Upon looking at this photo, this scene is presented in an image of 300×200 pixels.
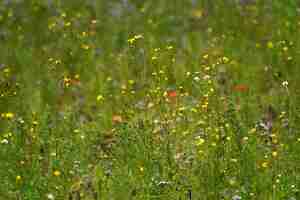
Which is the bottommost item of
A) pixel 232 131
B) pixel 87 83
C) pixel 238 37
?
pixel 232 131

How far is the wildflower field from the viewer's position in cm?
504

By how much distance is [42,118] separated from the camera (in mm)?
5789

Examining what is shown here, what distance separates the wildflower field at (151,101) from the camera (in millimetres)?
5035

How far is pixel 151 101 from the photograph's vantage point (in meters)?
6.06

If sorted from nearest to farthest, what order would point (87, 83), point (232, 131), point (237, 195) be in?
point (237, 195), point (232, 131), point (87, 83)

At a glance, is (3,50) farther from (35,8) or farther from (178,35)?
(178,35)

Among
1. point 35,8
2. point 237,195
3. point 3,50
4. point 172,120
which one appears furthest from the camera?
point 35,8

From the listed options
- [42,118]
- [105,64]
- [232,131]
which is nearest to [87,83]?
[105,64]

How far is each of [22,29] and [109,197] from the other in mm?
3403

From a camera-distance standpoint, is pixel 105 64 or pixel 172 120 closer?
pixel 172 120

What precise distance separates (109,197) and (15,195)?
2.17 ft

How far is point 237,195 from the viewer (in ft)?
15.9

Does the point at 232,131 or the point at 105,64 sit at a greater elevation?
the point at 105,64

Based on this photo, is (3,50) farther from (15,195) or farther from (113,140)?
(15,195)
